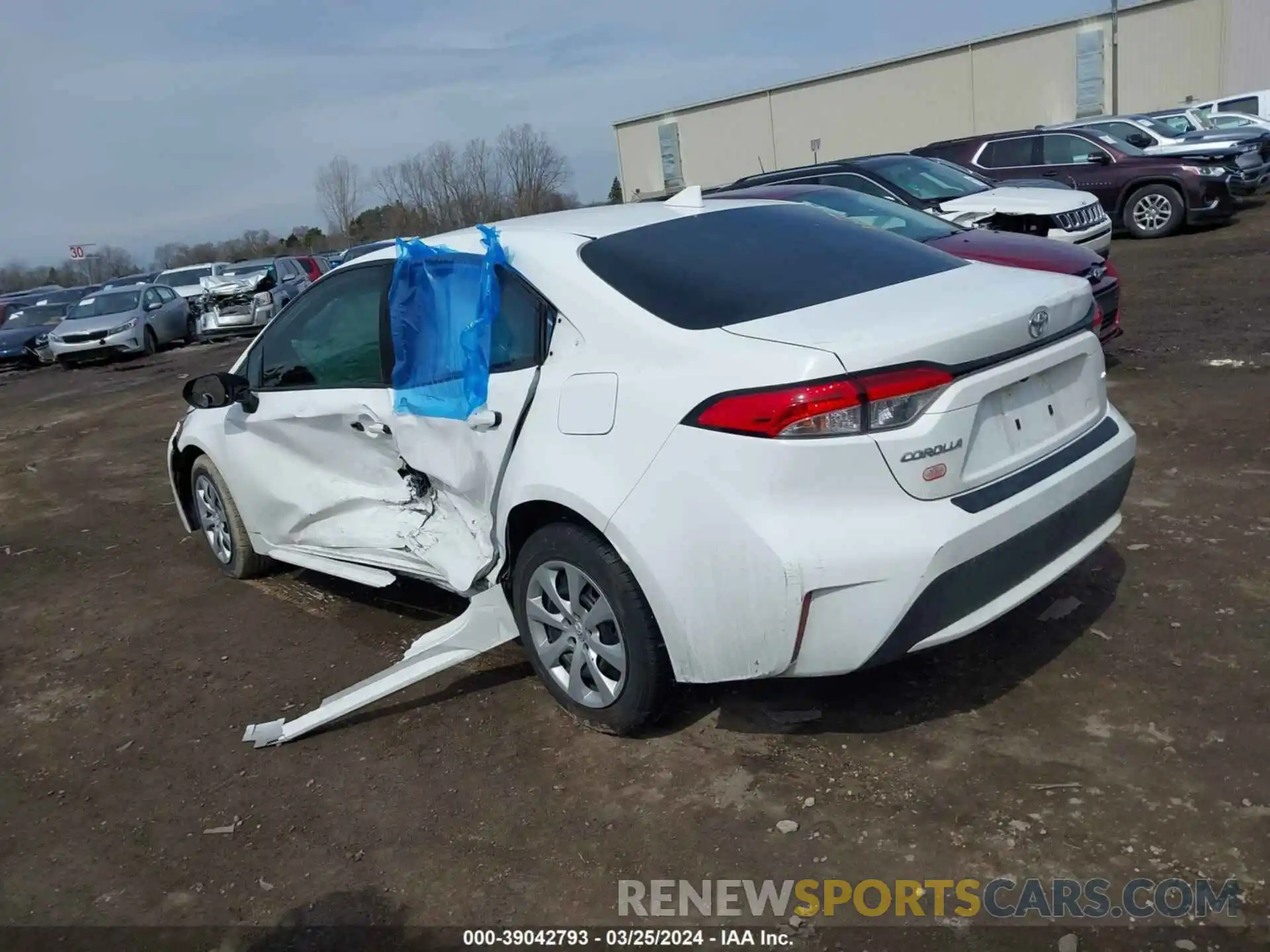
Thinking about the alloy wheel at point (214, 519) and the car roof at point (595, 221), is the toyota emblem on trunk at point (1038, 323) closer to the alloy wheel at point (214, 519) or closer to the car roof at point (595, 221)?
the car roof at point (595, 221)

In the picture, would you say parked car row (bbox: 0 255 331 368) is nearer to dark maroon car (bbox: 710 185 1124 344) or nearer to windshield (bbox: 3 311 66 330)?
windshield (bbox: 3 311 66 330)

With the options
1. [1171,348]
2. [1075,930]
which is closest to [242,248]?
[1171,348]

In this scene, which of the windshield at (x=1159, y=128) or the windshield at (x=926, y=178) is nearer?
the windshield at (x=926, y=178)

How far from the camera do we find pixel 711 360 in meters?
3.11

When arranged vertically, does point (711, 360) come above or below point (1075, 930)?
above

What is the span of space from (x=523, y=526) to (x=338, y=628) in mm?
1763

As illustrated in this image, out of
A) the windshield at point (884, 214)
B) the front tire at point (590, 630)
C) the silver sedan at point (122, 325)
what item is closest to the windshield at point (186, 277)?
the silver sedan at point (122, 325)

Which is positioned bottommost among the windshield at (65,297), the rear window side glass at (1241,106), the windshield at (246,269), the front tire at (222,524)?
the front tire at (222,524)

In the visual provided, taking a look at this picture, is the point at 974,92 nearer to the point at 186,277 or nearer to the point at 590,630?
the point at 186,277

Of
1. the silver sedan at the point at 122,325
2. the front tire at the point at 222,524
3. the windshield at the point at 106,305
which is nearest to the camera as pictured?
the front tire at the point at 222,524

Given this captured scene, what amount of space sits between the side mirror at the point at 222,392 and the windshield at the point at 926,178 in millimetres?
6928

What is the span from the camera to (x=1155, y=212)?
15.3 meters

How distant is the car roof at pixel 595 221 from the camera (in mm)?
3924

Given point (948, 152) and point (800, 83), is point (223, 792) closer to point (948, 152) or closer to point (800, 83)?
point (948, 152)
